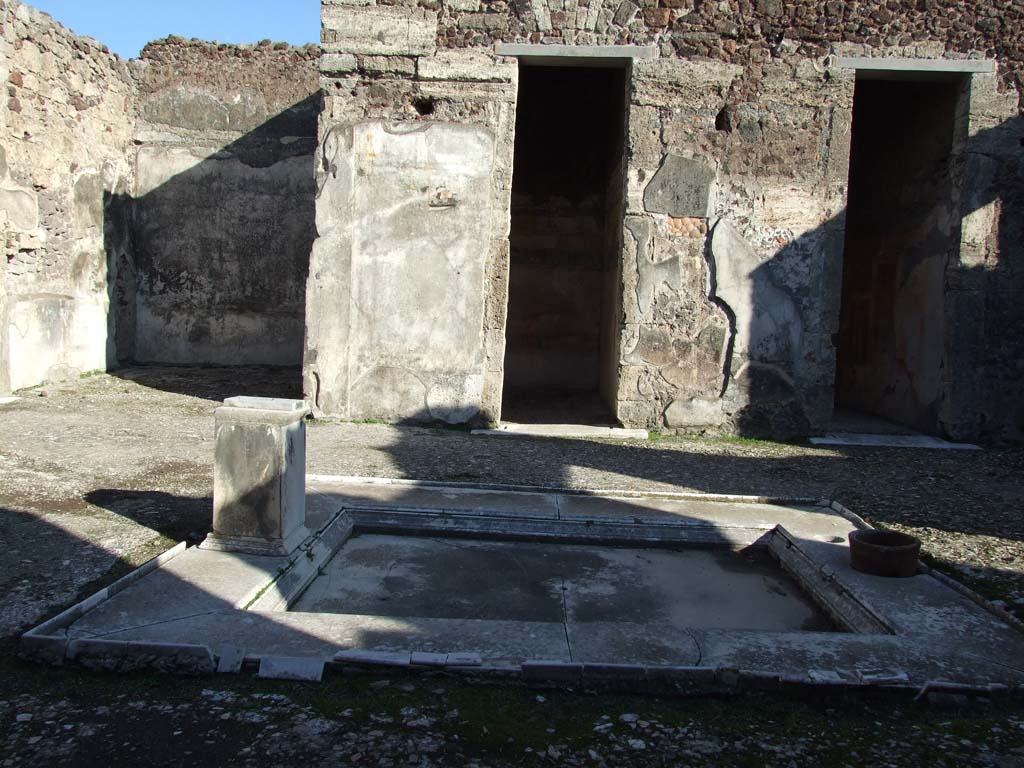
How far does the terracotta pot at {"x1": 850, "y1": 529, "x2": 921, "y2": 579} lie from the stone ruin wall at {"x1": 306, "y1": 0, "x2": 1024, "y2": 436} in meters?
3.58

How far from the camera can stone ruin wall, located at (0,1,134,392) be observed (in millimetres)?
7363

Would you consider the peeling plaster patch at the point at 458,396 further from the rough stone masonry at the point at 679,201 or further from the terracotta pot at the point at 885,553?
the terracotta pot at the point at 885,553

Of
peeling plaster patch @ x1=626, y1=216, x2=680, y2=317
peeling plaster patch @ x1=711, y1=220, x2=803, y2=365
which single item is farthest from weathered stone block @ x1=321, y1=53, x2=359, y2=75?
peeling plaster patch @ x1=711, y1=220, x2=803, y2=365

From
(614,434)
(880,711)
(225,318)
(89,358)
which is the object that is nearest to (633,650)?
(880,711)

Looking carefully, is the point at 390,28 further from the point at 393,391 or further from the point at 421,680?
the point at 421,680

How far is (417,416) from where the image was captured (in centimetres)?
692

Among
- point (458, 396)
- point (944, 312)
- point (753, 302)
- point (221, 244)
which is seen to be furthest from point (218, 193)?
point (944, 312)

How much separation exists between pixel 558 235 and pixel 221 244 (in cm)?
431

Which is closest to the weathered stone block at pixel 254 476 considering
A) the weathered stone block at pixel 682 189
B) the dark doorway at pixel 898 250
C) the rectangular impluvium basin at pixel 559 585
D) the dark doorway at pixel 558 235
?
the rectangular impluvium basin at pixel 559 585

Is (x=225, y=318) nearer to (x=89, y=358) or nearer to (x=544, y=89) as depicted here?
(x=89, y=358)

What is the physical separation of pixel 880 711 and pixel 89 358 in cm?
886

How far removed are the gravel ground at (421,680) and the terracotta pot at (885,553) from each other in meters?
0.32

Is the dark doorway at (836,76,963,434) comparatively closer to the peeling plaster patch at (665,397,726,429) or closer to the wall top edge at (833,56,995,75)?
the wall top edge at (833,56,995,75)

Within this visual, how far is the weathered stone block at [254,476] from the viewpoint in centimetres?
321
